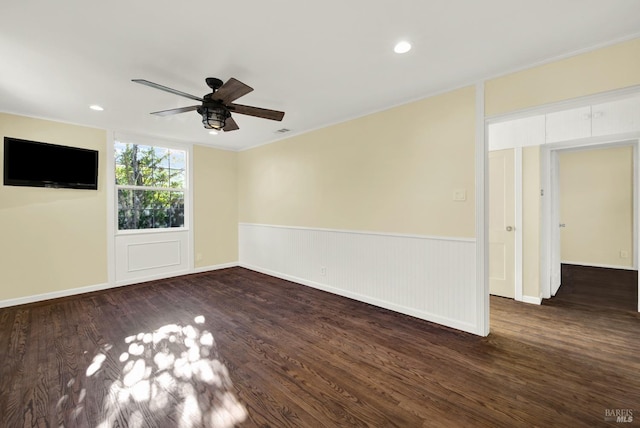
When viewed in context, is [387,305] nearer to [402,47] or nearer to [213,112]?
[402,47]

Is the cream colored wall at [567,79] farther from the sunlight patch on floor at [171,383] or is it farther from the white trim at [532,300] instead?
the sunlight patch on floor at [171,383]

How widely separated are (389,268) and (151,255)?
4133 millimetres

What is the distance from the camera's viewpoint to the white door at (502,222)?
12.7ft

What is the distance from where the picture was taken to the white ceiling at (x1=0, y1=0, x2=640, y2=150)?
180 cm

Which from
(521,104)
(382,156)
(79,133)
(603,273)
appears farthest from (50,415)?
(603,273)

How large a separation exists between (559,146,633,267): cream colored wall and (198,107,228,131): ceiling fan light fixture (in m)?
6.68

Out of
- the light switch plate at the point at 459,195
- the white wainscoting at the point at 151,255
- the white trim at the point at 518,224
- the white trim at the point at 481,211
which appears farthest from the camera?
the white wainscoting at the point at 151,255

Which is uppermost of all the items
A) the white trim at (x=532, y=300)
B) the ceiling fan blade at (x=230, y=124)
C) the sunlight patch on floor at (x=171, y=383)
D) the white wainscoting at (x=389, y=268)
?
the ceiling fan blade at (x=230, y=124)

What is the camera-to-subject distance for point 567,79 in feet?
7.66

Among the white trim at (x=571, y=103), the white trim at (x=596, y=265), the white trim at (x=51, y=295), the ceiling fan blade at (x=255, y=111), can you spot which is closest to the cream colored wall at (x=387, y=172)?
the white trim at (x=571, y=103)

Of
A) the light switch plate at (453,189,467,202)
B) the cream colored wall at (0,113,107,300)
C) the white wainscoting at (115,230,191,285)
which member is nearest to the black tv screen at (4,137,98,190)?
the cream colored wall at (0,113,107,300)

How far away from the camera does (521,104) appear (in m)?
2.55

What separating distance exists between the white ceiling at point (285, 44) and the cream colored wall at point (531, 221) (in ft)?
5.59

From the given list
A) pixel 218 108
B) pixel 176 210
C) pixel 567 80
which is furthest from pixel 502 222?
pixel 176 210
